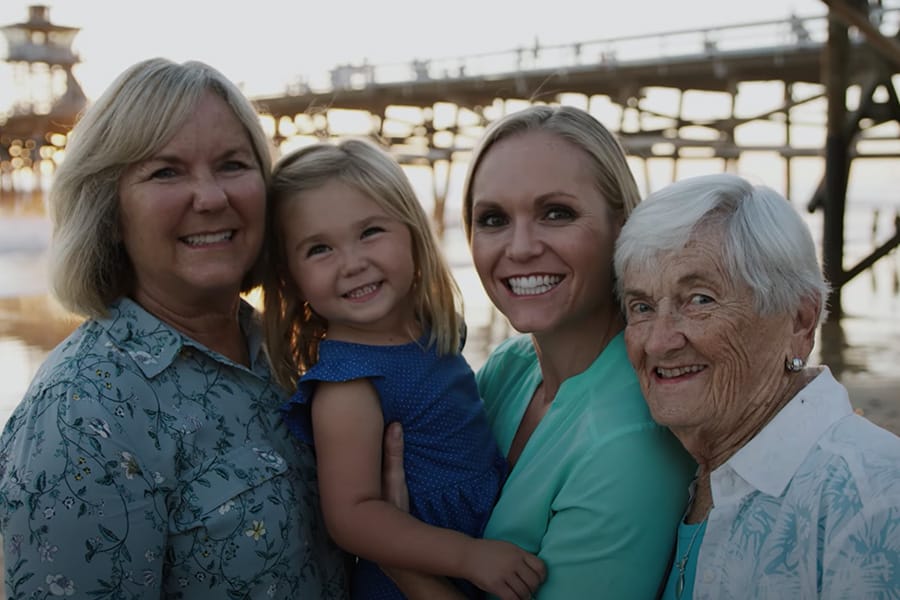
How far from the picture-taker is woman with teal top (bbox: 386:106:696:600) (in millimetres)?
2023

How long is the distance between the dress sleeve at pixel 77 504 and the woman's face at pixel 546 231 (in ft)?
3.42

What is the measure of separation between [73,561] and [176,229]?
0.86m

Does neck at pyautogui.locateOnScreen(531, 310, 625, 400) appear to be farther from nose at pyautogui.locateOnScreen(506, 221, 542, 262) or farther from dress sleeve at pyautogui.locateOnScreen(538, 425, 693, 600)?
dress sleeve at pyautogui.locateOnScreen(538, 425, 693, 600)

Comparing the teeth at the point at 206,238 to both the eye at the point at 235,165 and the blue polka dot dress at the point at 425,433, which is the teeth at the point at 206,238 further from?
the blue polka dot dress at the point at 425,433

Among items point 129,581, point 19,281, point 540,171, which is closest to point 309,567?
point 129,581

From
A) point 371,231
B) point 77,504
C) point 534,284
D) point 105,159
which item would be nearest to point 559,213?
point 534,284

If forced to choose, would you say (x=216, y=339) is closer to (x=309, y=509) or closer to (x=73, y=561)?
(x=309, y=509)

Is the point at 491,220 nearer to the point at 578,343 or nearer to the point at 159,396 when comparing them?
the point at 578,343

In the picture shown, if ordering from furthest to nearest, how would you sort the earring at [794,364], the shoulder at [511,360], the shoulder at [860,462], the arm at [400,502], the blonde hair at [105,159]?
1. the shoulder at [511,360]
2. the arm at [400,502]
3. the blonde hair at [105,159]
4. the earring at [794,364]
5. the shoulder at [860,462]

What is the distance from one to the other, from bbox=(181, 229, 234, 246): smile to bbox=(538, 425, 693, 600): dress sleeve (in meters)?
1.12

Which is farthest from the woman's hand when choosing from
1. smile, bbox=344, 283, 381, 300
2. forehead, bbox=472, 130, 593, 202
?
forehead, bbox=472, 130, 593, 202

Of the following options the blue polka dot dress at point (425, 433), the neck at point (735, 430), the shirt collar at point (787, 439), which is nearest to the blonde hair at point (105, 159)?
the blue polka dot dress at point (425, 433)

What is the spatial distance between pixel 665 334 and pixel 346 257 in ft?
3.34

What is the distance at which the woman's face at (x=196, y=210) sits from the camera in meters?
2.30
